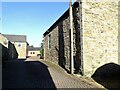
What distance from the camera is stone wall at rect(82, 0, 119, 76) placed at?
12406 mm

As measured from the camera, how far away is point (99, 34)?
12.7 meters

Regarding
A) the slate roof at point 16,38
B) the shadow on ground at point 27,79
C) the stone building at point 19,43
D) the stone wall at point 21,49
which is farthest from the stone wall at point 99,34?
the slate roof at point 16,38

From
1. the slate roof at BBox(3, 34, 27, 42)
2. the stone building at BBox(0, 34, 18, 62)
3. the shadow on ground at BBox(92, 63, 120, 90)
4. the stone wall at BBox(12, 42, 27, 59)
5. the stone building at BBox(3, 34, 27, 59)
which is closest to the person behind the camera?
the shadow on ground at BBox(92, 63, 120, 90)

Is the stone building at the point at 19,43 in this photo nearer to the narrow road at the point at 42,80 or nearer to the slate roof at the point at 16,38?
the slate roof at the point at 16,38

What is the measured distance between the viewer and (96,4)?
502 inches

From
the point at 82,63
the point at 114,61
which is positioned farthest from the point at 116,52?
the point at 82,63

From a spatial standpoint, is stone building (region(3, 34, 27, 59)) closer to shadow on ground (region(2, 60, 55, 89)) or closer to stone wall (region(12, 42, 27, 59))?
stone wall (region(12, 42, 27, 59))

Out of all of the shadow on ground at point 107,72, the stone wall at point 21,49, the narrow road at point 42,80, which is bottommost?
the narrow road at point 42,80

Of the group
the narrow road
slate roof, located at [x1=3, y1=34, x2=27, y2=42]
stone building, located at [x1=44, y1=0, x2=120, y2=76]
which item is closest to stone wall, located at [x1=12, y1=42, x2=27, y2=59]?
slate roof, located at [x1=3, y1=34, x2=27, y2=42]

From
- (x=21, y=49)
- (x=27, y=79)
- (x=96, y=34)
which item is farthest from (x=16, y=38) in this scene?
(x=27, y=79)

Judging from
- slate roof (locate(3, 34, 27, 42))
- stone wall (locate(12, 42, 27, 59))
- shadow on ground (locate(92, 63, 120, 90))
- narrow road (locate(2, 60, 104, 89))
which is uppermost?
slate roof (locate(3, 34, 27, 42))

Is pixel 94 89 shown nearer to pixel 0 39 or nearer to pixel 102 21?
pixel 102 21

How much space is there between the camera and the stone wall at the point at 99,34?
1241cm

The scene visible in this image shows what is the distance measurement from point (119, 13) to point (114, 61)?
3.09 m
